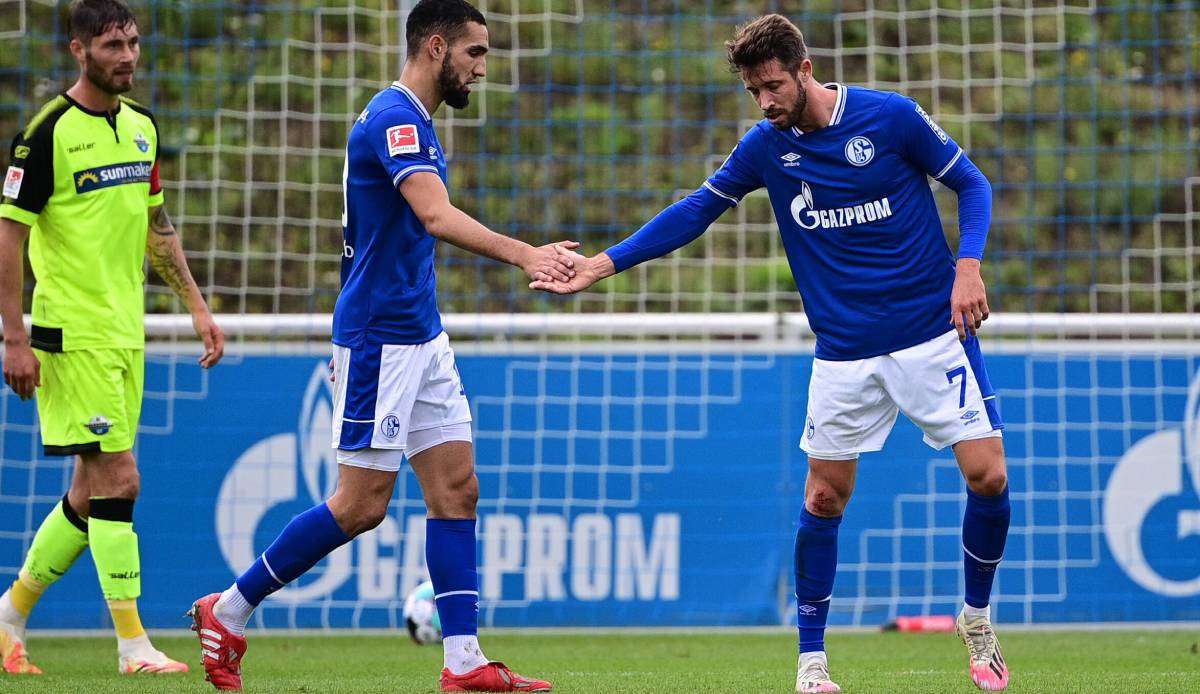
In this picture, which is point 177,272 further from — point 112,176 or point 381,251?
point 381,251

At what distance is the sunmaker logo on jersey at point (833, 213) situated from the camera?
4.67 metres

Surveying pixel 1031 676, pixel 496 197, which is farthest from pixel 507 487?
pixel 496 197

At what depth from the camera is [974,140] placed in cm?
1430

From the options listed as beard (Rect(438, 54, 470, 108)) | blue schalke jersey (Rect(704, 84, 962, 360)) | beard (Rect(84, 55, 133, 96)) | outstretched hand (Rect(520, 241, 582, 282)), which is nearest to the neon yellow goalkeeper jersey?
beard (Rect(84, 55, 133, 96))

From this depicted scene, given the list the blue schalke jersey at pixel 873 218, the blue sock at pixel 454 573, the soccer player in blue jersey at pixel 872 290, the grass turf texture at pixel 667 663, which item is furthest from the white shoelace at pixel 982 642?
the blue sock at pixel 454 573

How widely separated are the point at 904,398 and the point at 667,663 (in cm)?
183

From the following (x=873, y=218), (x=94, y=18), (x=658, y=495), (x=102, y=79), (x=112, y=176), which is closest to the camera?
(x=873, y=218)

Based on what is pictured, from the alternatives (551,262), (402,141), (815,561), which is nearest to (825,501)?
(815,561)

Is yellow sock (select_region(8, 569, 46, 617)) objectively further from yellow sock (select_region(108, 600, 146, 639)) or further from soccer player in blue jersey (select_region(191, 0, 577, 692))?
soccer player in blue jersey (select_region(191, 0, 577, 692))

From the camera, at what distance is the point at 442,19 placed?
4613 mm

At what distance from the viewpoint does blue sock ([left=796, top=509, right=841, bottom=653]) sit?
476 centimetres

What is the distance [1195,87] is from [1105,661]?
11.4m

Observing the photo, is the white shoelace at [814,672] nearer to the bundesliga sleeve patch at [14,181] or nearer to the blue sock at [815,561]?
the blue sock at [815,561]

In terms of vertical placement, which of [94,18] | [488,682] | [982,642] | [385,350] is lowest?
[488,682]
